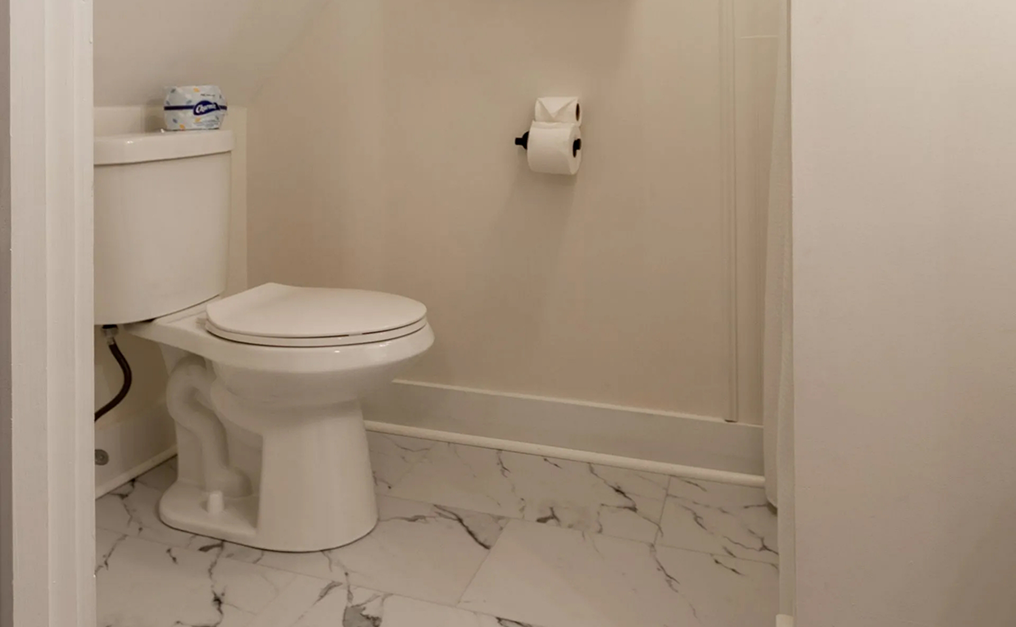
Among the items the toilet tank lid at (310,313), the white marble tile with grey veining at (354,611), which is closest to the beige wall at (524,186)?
the toilet tank lid at (310,313)

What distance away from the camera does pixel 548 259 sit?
80.1 inches

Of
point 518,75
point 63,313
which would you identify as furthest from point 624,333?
point 63,313

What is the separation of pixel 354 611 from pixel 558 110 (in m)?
1.11

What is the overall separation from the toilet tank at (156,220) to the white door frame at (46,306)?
0.59 meters

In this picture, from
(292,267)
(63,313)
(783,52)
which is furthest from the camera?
(292,267)

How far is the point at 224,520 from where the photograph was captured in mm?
1722

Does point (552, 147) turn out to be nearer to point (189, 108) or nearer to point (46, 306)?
point (189, 108)

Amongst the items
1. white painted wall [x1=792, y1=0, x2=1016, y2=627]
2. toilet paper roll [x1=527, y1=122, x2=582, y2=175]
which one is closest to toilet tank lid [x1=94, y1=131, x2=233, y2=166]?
toilet paper roll [x1=527, y1=122, x2=582, y2=175]

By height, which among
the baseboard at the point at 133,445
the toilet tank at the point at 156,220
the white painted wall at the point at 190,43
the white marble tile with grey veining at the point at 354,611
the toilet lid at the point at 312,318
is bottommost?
the white marble tile with grey veining at the point at 354,611

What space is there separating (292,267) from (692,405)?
3.57 feet

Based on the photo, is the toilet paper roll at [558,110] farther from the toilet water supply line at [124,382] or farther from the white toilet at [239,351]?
the toilet water supply line at [124,382]

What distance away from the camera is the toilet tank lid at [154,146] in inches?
62.1

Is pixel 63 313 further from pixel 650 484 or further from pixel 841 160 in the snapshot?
pixel 650 484

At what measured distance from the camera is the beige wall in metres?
1.88
